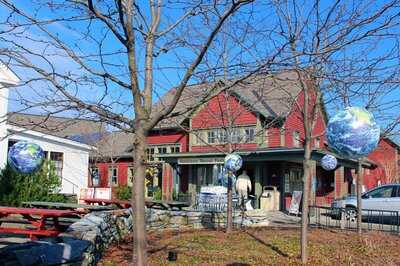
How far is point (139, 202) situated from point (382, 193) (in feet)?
55.0

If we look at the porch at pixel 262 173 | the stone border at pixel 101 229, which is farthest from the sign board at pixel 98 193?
the porch at pixel 262 173

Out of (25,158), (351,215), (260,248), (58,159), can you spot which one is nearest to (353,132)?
(260,248)

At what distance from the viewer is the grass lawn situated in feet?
30.9

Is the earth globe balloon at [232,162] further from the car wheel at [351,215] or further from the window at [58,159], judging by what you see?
the window at [58,159]

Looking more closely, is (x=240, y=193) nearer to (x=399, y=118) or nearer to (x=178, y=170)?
(x=399, y=118)

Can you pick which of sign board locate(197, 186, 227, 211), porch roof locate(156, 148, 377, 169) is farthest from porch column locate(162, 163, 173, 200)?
sign board locate(197, 186, 227, 211)

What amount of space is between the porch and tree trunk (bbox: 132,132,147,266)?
18.5 meters

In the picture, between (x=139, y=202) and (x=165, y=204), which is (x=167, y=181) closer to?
(x=165, y=204)

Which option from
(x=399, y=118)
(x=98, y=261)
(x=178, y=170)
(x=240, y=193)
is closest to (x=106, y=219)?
(x=98, y=261)

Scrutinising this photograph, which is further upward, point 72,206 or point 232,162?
point 232,162

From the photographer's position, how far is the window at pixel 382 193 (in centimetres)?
2027

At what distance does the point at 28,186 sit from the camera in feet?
61.1

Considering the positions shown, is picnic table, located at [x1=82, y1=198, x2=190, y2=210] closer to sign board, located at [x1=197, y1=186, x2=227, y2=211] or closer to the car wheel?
sign board, located at [x1=197, y1=186, x2=227, y2=211]

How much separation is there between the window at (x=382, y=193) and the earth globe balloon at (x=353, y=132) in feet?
50.6
